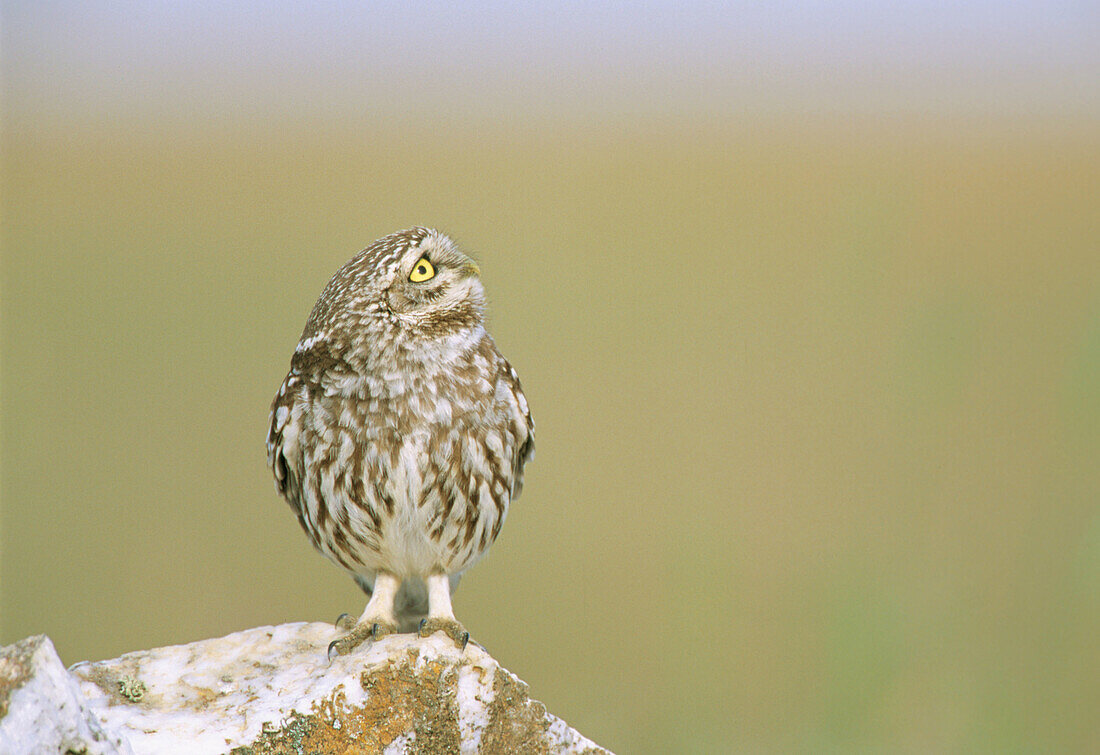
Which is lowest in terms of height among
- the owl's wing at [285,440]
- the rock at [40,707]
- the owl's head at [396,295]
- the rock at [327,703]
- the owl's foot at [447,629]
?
the rock at [327,703]

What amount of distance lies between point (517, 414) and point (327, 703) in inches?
→ 45.9

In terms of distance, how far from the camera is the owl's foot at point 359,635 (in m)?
3.24

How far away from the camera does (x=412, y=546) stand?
3.53 meters

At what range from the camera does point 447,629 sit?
3299mm

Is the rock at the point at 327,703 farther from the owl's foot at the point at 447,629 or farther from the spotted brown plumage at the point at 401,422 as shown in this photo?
the spotted brown plumage at the point at 401,422

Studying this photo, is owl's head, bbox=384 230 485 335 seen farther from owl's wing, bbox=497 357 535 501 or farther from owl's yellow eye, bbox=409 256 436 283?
owl's wing, bbox=497 357 535 501

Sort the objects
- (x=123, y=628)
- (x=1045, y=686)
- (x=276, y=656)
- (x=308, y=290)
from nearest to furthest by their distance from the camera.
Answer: (x=276, y=656), (x=1045, y=686), (x=123, y=628), (x=308, y=290)

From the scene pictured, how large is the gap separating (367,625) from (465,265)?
1.12m

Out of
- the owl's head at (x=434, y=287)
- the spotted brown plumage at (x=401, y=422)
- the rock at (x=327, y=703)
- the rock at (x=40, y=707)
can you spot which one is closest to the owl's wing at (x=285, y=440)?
the spotted brown plumage at (x=401, y=422)

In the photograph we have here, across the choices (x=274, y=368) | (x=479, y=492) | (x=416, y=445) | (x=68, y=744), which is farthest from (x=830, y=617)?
(x=274, y=368)

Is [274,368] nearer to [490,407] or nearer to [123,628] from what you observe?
[123,628]

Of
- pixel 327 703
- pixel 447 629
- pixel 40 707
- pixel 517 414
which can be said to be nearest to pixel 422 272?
pixel 517 414

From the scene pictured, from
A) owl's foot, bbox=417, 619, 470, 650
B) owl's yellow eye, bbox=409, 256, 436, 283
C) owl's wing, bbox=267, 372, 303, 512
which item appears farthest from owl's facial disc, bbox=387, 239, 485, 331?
owl's foot, bbox=417, 619, 470, 650

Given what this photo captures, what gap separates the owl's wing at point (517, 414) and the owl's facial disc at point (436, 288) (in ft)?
0.70
